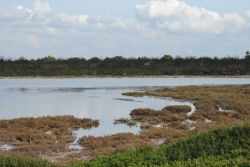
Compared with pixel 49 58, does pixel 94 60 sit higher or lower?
lower

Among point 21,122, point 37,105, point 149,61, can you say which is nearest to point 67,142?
point 21,122

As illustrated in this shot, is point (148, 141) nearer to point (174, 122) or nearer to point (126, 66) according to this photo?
point (174, 122)

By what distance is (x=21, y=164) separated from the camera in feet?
39.8

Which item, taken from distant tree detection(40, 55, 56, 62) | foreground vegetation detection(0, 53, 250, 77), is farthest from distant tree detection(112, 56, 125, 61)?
distant tree detection(40, 55, 56, 62)

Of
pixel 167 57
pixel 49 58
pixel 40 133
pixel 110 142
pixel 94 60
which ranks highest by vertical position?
pixel 167 57

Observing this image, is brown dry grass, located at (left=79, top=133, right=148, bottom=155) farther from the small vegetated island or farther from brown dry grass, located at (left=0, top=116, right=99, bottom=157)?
brown dry grass, located at (left=0, top=116, right=99, bottom=157)

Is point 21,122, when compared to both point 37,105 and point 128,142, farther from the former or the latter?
point 37,105

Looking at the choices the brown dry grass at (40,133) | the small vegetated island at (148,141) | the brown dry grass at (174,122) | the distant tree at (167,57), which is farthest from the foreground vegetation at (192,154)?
the distant tree at (167,57)

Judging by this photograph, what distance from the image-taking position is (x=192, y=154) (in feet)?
42.4

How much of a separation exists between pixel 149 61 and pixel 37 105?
Answer: 3817 inches

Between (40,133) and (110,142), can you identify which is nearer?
(110,142)

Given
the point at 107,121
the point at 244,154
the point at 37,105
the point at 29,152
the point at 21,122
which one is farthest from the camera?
the point at 37,105

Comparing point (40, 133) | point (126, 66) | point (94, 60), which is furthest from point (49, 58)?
point (40, 133)

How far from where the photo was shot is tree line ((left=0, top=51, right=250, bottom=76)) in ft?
404
